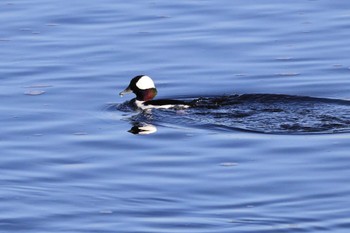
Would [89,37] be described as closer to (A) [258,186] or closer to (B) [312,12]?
(B) [312,12]

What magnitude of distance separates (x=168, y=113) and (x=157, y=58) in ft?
8.99

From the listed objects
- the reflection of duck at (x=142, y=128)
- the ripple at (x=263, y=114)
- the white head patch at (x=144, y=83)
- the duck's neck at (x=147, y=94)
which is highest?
the white head patch at (x=144, y=83)

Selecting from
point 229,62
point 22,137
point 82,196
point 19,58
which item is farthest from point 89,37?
point 82,196

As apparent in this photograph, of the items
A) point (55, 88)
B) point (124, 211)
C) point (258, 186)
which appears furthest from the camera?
point (55, 88)

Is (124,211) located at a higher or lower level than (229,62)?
lower

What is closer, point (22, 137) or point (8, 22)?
point (22, 137)

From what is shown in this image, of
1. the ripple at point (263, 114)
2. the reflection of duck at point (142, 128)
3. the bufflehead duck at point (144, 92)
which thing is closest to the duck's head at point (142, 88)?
the bufflehead duck at point (144, 92)

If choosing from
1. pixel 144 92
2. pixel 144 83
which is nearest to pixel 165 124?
pixel 144 92

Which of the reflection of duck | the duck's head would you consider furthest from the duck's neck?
the reflection of duck

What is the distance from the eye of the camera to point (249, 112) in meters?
15.1

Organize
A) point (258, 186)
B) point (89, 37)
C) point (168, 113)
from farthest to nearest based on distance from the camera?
point (89, 37) → point (168, 113) → point (258, 186)

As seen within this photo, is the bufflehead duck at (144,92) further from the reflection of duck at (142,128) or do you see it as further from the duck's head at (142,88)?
the reflection of duck at (142,128)

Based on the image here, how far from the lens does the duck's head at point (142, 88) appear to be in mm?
15809

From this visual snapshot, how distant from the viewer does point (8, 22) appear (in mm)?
20297
